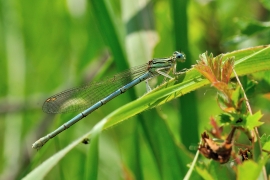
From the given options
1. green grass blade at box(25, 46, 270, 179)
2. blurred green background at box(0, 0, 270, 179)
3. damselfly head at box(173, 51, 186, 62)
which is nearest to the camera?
green grass blade at box(25, 46, 270, 179)

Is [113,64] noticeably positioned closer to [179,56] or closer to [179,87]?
[179,56]

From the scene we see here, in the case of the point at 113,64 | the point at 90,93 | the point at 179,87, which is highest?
the point at 113,64

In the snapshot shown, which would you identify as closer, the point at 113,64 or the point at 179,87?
the point at 179,87

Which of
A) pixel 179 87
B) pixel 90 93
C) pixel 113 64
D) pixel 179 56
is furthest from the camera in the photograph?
pixel 113 64

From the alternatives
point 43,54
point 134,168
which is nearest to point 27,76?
point 43,54

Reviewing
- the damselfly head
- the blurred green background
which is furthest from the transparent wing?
the damselfly head

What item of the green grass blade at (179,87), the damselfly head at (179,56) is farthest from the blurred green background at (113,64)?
the green grass blade at (179,87)

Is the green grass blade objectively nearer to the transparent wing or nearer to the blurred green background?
the blurred green background

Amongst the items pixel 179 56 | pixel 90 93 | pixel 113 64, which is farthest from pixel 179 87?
pixel 113 64

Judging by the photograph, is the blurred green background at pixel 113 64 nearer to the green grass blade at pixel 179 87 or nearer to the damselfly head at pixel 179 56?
the damselfly head at pixel 179 56
